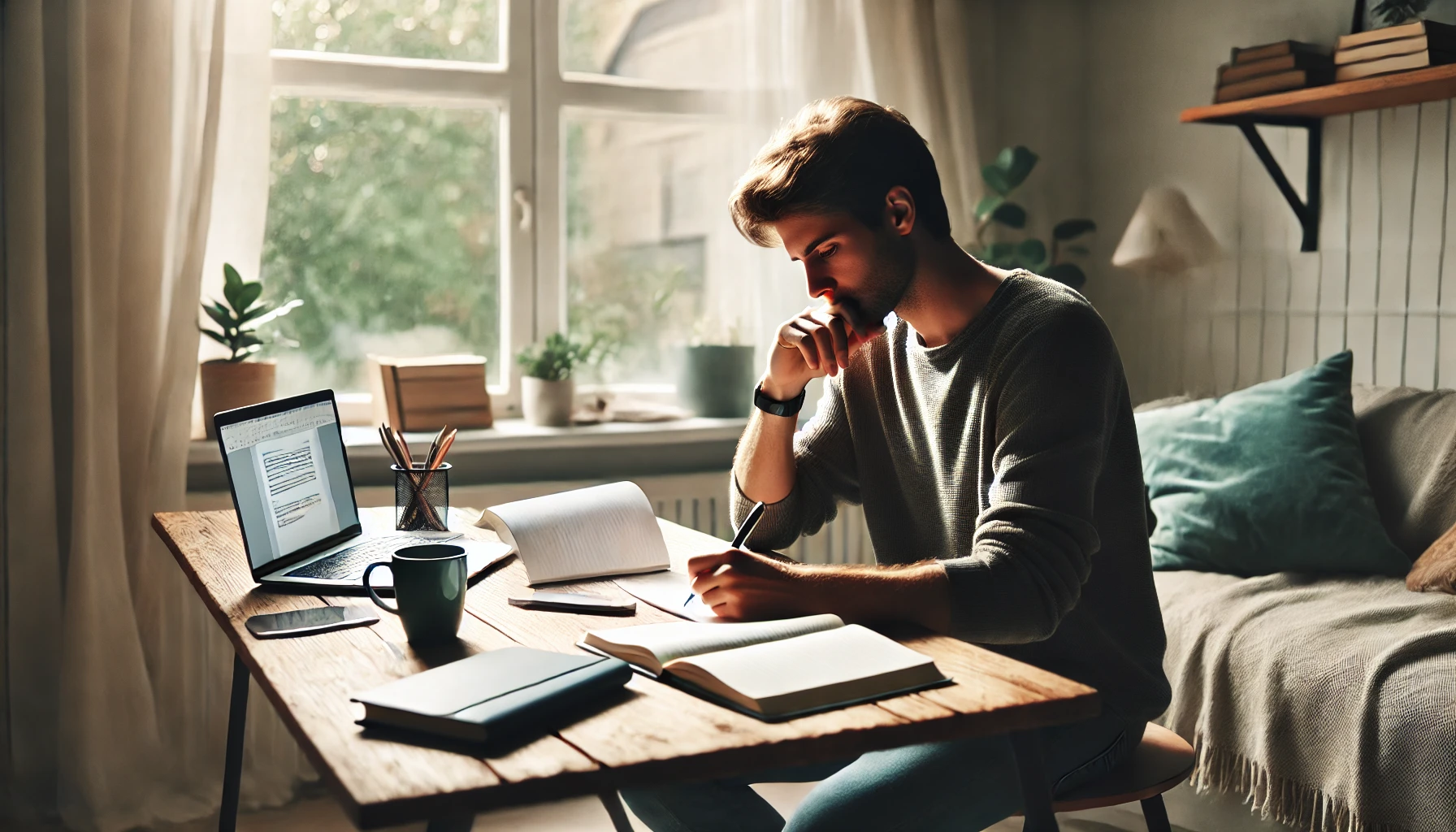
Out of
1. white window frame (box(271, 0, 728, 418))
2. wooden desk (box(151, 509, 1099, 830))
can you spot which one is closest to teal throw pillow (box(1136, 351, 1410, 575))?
white window frame (box(271, 0, 728, 418))

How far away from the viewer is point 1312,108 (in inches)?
109

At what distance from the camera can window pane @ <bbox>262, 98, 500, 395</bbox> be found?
285 centimetres

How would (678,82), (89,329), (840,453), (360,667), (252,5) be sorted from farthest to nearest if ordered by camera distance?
(678,82) → (252,5) → (89,329) → (840,453) → (360,667)

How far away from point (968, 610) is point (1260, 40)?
239 centimetres

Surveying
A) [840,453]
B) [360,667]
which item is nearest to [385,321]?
[840,453]

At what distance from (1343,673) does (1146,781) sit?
78cm

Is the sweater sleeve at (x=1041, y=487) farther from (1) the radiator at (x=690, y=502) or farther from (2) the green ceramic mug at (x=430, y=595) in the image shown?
(1) the radiator at (x=690, y=502)

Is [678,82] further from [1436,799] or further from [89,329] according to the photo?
[1436,799]

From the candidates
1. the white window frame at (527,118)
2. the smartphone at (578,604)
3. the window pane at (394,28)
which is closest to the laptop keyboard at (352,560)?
the smartphone at (578,604)

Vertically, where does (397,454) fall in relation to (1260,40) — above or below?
below

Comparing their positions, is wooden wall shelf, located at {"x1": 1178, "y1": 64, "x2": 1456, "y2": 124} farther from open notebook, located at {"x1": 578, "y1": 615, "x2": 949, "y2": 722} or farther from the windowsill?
open notebook, located at {"x1": 578, "y1": 615, "x2": 949, "y2": 722}

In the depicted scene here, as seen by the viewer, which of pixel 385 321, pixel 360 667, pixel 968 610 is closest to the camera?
pixel 360 667

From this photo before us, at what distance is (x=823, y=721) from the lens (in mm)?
971

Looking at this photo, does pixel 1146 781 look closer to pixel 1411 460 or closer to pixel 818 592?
pixel 818 592
